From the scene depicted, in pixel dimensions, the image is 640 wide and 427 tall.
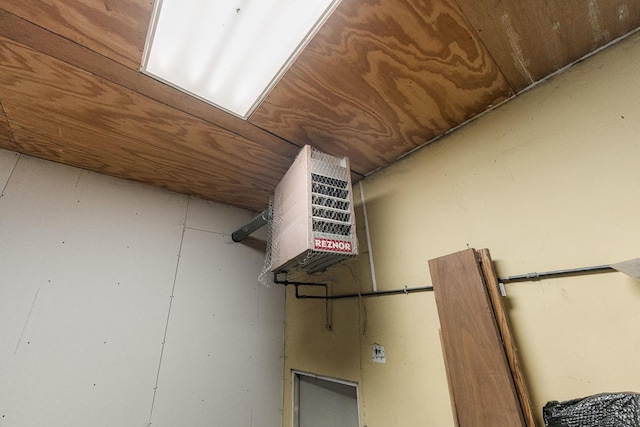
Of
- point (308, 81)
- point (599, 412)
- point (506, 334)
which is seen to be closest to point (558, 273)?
point (506, 334)

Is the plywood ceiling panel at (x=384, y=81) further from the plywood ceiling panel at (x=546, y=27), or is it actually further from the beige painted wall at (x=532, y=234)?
the beige painted wall at (x=532, y=234)

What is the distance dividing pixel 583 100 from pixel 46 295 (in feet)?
9.05

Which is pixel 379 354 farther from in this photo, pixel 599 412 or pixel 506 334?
pixel 599 412

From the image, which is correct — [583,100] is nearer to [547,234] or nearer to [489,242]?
[547,234]

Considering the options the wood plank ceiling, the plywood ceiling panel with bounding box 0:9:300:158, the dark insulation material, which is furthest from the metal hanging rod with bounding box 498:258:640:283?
the plywood ceiling panel with bounding box 0:9:300:158

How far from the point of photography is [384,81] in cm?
115

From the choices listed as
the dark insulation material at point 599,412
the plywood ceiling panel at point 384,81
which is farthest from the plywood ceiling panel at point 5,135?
the dark insulation material at point 599,412

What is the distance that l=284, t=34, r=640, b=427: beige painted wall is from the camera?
0.86 m

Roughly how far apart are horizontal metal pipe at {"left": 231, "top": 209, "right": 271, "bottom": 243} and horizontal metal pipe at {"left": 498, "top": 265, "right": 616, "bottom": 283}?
1.36 m

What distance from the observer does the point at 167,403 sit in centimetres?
165

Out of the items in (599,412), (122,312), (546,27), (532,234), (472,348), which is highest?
(546,27)

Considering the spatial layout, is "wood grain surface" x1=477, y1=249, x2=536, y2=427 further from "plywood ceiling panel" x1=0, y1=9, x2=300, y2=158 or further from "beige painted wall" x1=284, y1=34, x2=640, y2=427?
"plywood ceiling panel" x1=0, y1=9, x2=300, y2=158

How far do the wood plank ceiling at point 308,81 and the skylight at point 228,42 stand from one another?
50mm

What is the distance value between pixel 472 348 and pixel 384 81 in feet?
3.78
